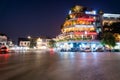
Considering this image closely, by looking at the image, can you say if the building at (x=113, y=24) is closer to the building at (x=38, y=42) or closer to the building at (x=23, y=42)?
the building at (x=38, y=42)

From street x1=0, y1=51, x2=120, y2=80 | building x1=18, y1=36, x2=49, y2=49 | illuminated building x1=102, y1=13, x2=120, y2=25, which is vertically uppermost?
illuminated building x1=102, y1=13, x2=120, y2=25

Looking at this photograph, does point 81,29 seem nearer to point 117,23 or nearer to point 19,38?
point 117,23

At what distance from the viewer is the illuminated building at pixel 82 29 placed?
91713 millimetres

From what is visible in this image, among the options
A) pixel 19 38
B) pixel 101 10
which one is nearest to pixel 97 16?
pixel 101 10

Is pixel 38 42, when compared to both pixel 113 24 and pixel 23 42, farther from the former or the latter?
pixel 113 24

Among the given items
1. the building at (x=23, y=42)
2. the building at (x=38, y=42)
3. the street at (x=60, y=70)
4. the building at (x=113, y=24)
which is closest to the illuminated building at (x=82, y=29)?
the building at (x=113, y=24)

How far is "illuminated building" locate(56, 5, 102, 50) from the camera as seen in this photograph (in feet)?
301

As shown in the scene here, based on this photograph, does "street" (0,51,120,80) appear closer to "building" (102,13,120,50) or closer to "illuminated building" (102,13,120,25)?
"building" (102,13,120,50)

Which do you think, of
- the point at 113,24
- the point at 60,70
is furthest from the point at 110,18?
the point at 60,70

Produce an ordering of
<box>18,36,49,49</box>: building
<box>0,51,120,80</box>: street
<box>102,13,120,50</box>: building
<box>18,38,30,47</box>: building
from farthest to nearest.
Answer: <box>18,38,30,47</box>: building
<box>18,36,49,49</box>: building
<box>102,13,120,50</box>: building
<box>0,51,120,80</box>: street

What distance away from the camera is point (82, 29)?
9550 centimetres

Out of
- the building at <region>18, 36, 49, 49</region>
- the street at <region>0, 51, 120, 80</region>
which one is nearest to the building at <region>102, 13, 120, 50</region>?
the building at <region>18, 36, 49, 49</region>

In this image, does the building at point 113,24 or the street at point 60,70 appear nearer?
the street at point 60,70

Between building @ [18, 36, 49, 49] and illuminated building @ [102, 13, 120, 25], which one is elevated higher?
illuminated building @ [102, 13, 120, 25]
